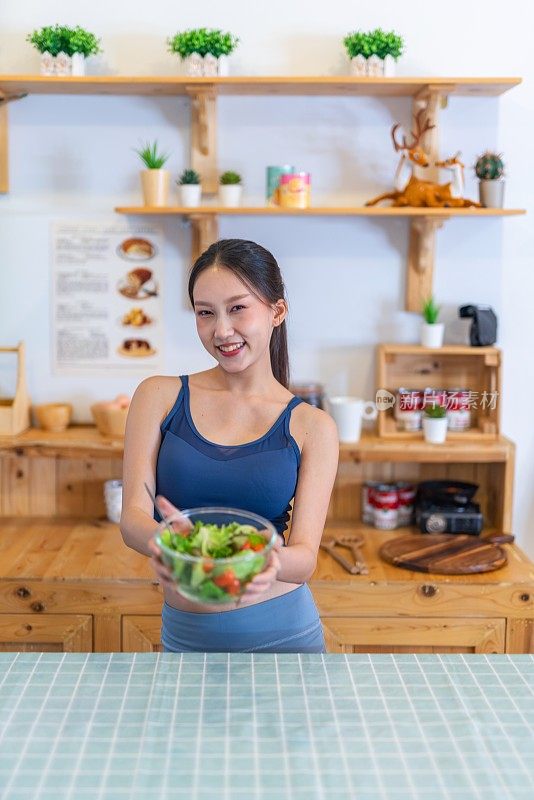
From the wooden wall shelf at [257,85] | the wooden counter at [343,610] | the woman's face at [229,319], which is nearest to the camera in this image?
the woman's face at [229,319]

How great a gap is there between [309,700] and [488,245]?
1.85 m

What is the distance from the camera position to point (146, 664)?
1.45 m

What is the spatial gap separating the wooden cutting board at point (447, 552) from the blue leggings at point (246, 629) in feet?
2.48

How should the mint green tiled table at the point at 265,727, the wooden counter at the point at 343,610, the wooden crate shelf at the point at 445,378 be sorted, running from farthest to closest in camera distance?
the wooden crate shelf at the point at 445,378
the wooden counter at the point at 343,610
the mint green tiled table at the point at 265,727

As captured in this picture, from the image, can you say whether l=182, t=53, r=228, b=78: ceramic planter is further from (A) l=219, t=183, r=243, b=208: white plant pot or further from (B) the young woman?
(B) the young woman

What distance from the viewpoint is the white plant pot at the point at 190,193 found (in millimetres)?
2715

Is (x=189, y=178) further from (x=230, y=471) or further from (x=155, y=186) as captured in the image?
(x=230, y=471)

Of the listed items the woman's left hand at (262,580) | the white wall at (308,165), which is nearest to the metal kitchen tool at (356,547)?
the white wall at (308,165)

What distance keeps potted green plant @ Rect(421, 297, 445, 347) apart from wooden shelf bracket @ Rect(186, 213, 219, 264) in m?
0.65

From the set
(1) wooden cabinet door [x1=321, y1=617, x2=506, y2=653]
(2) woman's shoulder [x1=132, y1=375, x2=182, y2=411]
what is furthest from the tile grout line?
(1) wooden cabinet door [x1=321, y1=617, x2=506, y2=653]

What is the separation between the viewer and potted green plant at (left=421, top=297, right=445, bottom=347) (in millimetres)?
2768

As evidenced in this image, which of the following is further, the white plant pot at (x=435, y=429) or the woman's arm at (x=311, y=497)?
the white plant pot at (x=435, y=429)

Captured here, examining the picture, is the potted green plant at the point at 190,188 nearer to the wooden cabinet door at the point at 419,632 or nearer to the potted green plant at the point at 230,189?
the potted green plant at the point at 230,189

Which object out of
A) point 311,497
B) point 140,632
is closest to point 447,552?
point 140,632
